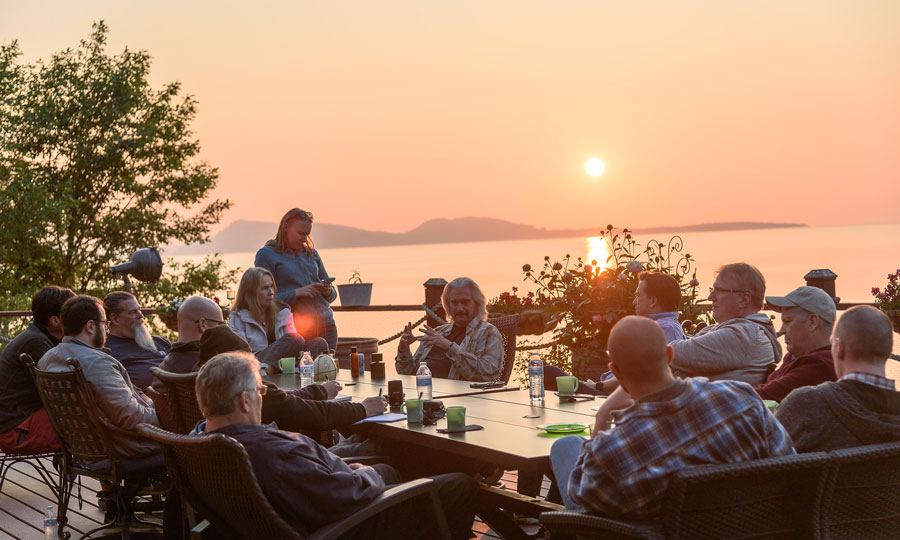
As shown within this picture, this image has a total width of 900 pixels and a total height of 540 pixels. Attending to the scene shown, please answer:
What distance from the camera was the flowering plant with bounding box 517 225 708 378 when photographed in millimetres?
6555

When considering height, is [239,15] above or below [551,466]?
above

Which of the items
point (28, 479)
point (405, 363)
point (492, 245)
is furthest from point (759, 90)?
point (492, 245)

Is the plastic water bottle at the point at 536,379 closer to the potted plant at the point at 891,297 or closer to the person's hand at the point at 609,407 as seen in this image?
the person's hand at the point at 609,407

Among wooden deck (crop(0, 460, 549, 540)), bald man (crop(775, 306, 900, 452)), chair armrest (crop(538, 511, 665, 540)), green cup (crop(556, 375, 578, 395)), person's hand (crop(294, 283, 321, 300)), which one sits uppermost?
person's hand (crop(294, 283, 321, 300))

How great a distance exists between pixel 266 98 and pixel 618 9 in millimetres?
8494

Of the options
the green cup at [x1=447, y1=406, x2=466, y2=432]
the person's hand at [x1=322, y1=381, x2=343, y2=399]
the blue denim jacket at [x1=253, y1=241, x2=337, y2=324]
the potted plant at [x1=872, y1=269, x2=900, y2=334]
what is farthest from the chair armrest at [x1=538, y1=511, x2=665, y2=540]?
the potted plant at [x1=872, y1=269, x2=900, y2=334]

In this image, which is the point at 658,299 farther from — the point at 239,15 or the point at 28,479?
the point at 239,15

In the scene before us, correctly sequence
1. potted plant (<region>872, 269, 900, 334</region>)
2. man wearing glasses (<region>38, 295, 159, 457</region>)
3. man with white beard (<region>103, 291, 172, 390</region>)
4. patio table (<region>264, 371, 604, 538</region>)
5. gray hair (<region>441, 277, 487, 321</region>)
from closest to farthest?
patio table (<region>264, 371, 604, 538</region>)
man wearing glasses (<region>38, 295, 159, 457</region>)
man with white beard (<region>103, 291, 172, 390</region>)
gray hair (<region>441, 277, 487, 321</region>)
potted plant (<region>872, 269, 900, 334</region>)

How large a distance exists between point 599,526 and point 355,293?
6.15 meters

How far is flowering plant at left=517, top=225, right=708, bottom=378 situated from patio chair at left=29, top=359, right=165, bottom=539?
329 cm

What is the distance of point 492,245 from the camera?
389 feet

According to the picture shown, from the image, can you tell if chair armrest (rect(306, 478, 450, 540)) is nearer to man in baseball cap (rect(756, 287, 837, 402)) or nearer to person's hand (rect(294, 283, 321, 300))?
Result: man in baseball cap (rect(756, 287, 837, 402))

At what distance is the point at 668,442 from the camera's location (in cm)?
237

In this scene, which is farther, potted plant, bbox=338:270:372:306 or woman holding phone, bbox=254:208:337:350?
potted plant, bbox=338:270:372:306
